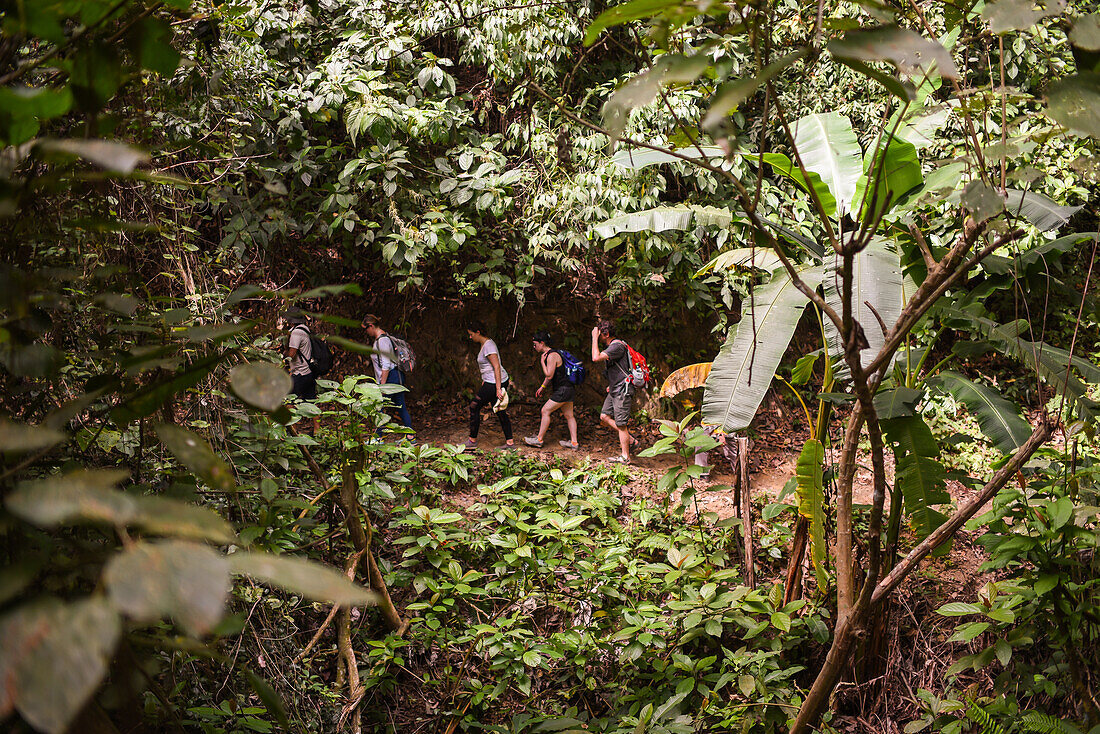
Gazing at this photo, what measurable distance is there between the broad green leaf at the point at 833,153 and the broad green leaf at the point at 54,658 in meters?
3.80

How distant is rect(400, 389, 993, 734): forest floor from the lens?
3.82 metres

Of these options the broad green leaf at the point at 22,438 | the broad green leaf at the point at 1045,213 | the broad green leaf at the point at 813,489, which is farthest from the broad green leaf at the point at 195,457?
the broad green leaf at the point at 1045,213

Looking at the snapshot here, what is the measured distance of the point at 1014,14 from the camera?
0.81 m

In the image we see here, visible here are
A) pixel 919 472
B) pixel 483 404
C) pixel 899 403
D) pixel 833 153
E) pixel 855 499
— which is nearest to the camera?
pixel 899 403

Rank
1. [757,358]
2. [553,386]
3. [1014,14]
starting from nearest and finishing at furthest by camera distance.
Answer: [1014,14] → [757,358] → [553,386]

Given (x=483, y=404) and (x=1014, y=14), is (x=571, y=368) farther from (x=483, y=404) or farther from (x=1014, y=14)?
(x=1014, y=14)

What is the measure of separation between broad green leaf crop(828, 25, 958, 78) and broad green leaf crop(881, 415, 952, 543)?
297 cm

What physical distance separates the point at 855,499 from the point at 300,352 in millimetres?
5758

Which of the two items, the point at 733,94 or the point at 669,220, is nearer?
the point at 733,94

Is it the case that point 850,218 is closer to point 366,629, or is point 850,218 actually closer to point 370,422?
point 370,422

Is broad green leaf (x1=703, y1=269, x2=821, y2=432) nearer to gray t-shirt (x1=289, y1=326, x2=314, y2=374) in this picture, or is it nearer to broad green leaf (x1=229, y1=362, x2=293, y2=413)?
broad green leaf (x1=229, y1=362, x2=293, y2=413)

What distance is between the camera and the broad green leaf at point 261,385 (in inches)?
29.6

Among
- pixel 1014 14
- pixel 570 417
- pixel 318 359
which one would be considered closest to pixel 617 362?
pixel 570 417

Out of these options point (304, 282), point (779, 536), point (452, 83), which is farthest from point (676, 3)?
point (304, 282)
